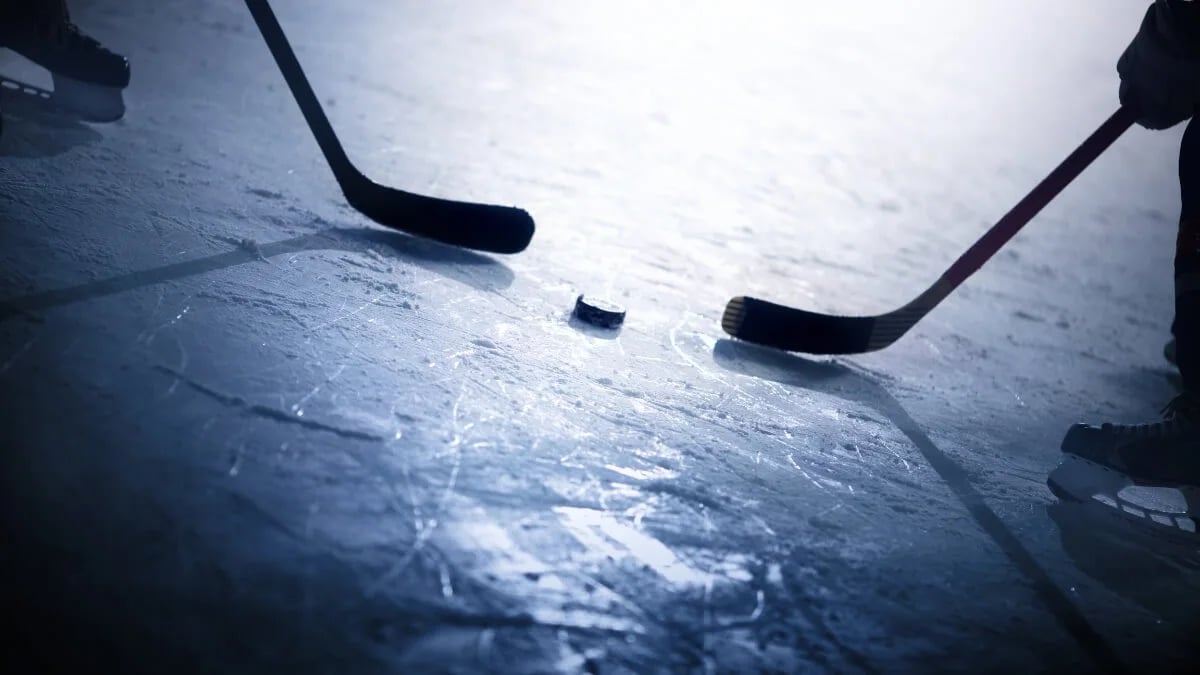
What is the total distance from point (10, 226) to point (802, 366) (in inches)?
62.5

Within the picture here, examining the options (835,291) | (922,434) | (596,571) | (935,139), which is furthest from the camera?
(935,139)

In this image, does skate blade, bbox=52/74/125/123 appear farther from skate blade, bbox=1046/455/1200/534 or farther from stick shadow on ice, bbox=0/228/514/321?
skate blade, bbox=1046/455/1200/534

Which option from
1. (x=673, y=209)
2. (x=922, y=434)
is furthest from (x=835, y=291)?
Result: (x=922, y=434)

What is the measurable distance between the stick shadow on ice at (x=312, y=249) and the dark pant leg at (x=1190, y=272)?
1322mm

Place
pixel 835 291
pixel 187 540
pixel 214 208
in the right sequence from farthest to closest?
pixel 835 291, pixel 214 208, pixel 187 540

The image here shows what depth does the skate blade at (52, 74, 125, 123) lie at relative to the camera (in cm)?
211

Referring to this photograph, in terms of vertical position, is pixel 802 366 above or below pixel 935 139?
below

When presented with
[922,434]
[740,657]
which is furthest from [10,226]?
[922,434]

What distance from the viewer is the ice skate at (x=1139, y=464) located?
4.64 ft

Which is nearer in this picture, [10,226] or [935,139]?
[10,226]

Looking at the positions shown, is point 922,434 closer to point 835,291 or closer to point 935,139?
point 835,291

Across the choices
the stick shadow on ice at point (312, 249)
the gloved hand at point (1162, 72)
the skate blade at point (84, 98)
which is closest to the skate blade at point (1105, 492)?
the gloved hand at point (1162, 72)

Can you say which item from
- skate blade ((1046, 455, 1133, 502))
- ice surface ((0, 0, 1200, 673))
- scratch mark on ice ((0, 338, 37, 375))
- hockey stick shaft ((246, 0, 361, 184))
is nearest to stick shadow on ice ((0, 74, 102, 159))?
ice surface ((0, 0, 1200, 673))

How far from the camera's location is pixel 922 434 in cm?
160
